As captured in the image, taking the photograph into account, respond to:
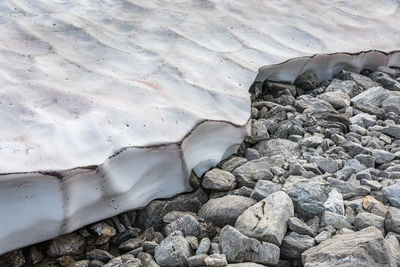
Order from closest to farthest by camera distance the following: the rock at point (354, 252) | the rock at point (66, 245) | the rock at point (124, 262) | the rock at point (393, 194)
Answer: the rock at point (354, 252), the rock at point (124, 262), the rock at point (66, 245), the rock at point (393, 194)

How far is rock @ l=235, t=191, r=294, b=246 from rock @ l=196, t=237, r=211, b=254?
9 cm

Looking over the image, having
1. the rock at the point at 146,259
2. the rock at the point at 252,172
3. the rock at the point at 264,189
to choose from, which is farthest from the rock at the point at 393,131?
the rock at the point at 146,259

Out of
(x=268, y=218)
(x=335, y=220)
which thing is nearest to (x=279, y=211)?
(x=268, y=218)

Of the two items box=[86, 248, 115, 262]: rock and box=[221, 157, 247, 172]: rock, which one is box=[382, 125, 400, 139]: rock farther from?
box=[86, 248, 115, 262]: rock

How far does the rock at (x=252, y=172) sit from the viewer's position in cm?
179

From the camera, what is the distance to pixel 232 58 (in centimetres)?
234

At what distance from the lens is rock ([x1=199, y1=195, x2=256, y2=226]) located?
63.5 inches

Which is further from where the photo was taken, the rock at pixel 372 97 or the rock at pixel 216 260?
the rock at pixel 372 97

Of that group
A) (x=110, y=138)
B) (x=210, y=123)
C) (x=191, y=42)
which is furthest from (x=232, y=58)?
(x=110, y=138)

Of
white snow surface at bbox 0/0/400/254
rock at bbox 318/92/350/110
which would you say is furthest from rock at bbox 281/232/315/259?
rock at bbox 318/92/350/110

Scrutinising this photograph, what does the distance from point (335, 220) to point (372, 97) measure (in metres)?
0.97

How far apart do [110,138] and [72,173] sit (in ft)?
0.65

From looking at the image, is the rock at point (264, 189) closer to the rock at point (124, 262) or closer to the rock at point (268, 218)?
the rock at point (268, 218)

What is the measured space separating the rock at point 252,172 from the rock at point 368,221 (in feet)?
1.12
